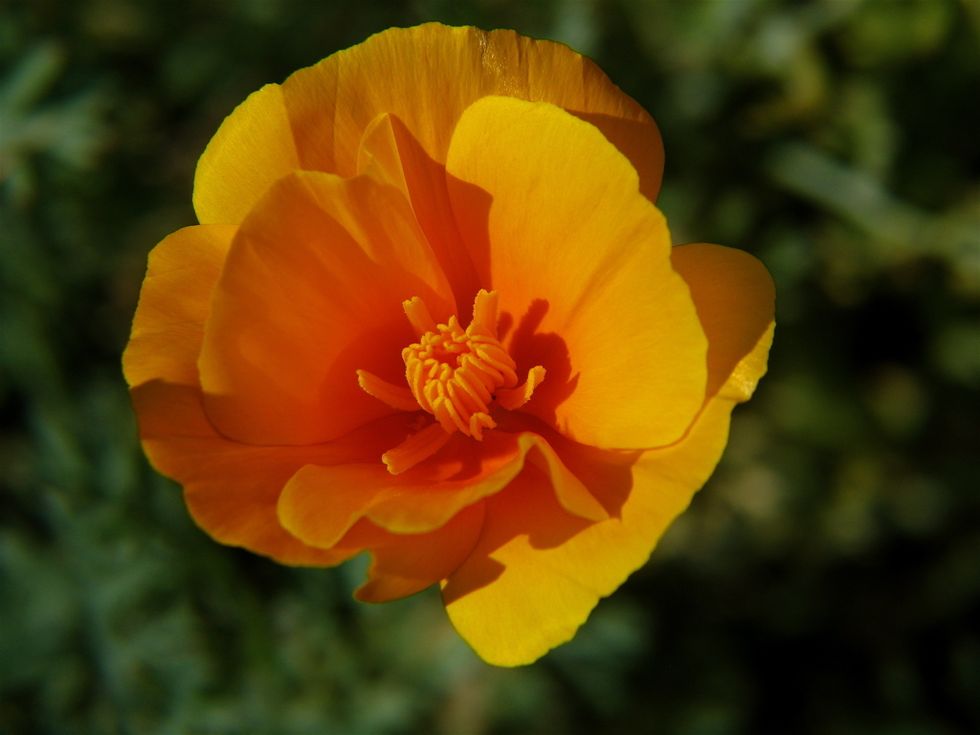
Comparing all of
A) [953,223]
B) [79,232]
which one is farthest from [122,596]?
[953,223]

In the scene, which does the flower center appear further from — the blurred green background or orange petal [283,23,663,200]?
the blurred green background

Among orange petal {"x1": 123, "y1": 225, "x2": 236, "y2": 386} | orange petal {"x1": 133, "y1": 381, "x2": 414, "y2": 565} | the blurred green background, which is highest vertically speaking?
orange petal {"x1": 123, "y1": 225, "x2": 236, "y2": 386}

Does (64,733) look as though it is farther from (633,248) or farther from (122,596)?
(633,248)

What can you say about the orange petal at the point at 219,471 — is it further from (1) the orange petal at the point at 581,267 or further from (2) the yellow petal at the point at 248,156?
(1) the orange petal at the point at 581,267

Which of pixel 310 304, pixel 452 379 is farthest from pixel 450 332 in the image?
pixel 310 304

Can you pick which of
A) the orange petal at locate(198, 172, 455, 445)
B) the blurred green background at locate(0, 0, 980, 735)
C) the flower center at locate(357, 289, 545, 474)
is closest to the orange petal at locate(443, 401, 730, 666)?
the flower center at locate(357, 289, 545, 474)

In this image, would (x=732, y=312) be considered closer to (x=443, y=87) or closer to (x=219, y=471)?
(x=443, y=87)
